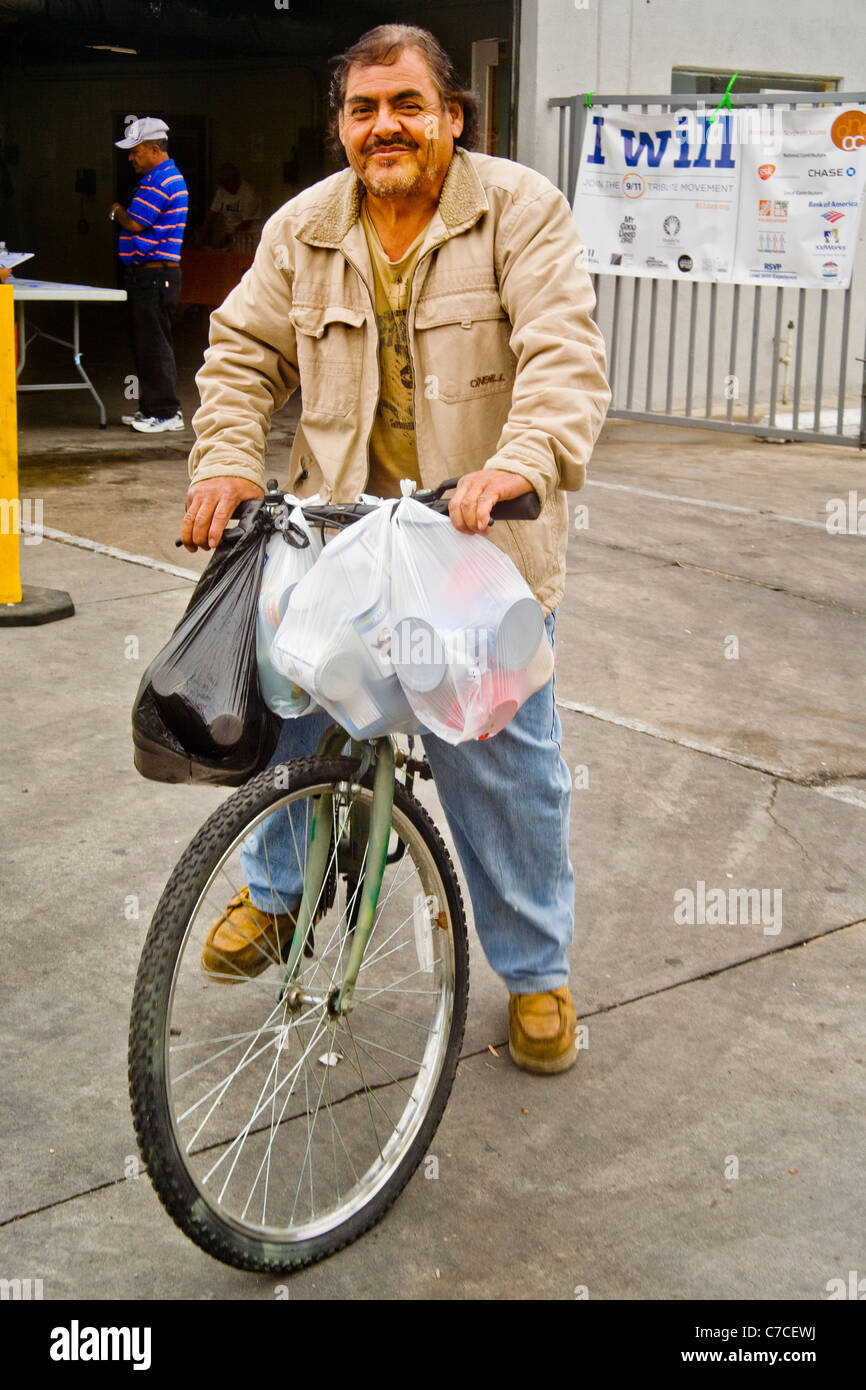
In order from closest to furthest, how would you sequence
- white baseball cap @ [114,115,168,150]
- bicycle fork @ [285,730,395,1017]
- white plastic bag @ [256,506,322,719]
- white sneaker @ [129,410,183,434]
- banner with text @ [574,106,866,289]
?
1. white plastic bag @ [256,506,322,719]
2. bicycle fork @ [285,730,395,1017]
3. banner with text @ [574,106,866,289]
4. white baseball cap @ [114,115,168,150]
5. white sneaker @ [129,410,183,434]

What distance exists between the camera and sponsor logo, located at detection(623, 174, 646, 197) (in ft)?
33.6

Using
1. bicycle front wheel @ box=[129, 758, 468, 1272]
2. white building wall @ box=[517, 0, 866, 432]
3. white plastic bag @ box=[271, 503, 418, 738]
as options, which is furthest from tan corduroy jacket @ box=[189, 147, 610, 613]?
white building wall @ box=[517, 0, 866, 432]

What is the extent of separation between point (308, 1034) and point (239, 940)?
0.47 meters

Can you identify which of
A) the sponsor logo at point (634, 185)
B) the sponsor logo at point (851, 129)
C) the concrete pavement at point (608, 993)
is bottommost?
the concrete pavement at point (608, 993)

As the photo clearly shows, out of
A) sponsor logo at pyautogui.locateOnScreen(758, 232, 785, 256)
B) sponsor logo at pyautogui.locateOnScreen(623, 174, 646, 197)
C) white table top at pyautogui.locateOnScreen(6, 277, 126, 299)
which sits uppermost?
sponsor logo at pyautogui.locateOnScreen(623, 174, 646, 197)

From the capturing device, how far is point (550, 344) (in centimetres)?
256

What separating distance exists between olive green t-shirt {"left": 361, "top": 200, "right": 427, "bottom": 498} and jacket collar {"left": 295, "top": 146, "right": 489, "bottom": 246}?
0.04 metres

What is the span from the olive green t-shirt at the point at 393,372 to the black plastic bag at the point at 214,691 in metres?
0.52

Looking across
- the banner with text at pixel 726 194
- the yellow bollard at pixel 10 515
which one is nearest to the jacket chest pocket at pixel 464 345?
the yellow bollard at pixel 10 515

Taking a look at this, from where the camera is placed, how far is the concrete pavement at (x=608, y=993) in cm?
247

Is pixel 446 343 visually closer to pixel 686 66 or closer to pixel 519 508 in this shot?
pixel 519 508

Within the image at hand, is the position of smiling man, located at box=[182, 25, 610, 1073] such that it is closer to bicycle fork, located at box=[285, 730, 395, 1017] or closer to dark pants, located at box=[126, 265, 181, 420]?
bicycle fork, located at box=[285, 730, 395, 1017]

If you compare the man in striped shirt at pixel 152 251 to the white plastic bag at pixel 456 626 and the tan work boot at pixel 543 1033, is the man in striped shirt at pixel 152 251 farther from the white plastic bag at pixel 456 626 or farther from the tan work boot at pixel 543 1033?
the white plastic bag at pixel 456 626
